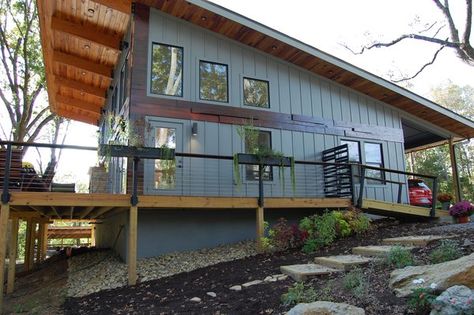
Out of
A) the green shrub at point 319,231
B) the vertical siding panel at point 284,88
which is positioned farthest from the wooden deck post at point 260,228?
the vertical siding panel at point 284,88

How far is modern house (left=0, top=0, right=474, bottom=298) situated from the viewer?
8.61 metres

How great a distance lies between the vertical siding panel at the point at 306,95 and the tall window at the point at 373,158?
2223mm


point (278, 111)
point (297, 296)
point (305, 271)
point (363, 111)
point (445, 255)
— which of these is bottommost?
point (297, 296)

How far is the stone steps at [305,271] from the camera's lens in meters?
5.43

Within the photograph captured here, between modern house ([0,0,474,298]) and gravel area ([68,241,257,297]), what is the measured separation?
38 cm

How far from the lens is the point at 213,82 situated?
9898 mm

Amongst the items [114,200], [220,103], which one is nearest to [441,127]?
[220,103]

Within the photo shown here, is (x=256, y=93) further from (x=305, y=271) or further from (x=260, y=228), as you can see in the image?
(x=305, y=271)

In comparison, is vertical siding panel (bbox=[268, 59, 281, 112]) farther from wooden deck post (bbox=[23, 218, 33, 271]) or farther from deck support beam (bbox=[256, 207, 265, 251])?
wooden deck post (bbox=[23, 218, 33, 271])

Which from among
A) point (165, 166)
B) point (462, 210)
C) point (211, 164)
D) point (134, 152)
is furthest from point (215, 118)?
point (462, 210)

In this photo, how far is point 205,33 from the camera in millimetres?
9977

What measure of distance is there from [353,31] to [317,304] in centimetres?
1622

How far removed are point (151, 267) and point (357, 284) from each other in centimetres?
426

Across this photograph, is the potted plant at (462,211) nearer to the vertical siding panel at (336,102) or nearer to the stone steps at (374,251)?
the vertical siding panel at (336,102)
